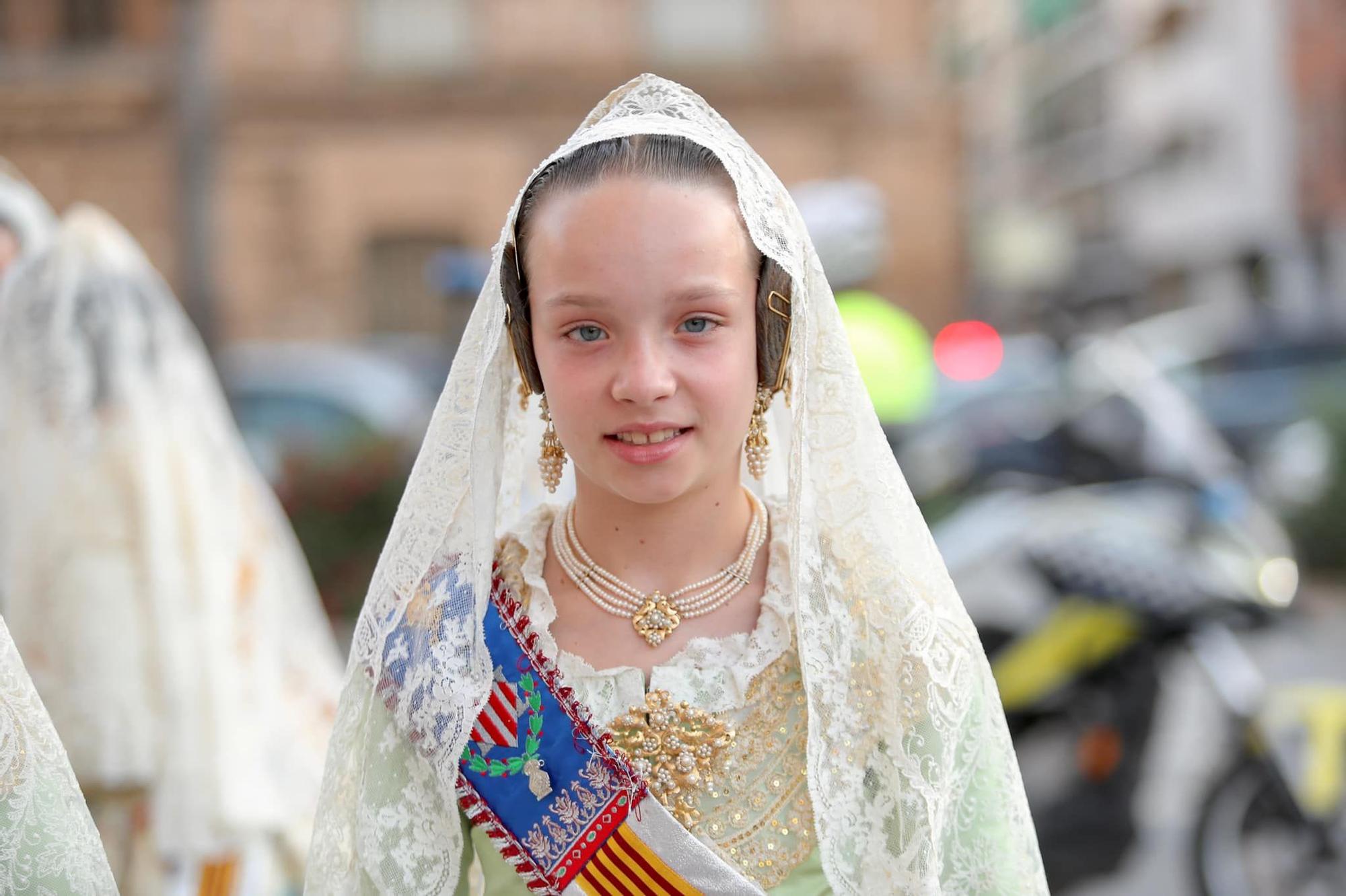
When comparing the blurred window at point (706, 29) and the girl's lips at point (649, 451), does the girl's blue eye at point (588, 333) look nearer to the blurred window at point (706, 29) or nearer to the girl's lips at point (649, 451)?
the girl's lips at point (649, 451)

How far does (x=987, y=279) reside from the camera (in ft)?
117

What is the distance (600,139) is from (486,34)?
52.5 ft

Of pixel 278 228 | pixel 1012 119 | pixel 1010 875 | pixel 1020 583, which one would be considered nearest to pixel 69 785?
pixel 1010 875

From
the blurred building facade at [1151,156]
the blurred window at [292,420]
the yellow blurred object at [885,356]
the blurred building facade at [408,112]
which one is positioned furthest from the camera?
the blurred building facade at [1151,156]

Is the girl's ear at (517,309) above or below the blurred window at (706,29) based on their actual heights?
below

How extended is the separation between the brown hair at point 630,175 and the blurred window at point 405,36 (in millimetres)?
15835

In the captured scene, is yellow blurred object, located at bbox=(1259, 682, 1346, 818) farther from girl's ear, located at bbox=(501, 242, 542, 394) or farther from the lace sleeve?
girl's ear, located at bbox=(501, 242, 542, 394)

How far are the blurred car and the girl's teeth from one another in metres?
6.64

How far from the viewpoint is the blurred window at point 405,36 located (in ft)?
55.1

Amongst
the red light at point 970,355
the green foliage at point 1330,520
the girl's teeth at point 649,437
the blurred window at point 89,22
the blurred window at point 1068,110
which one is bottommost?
the green foliage at point 1330,520

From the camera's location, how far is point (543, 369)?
174 cm

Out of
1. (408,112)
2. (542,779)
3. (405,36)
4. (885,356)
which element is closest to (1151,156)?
(405,36)

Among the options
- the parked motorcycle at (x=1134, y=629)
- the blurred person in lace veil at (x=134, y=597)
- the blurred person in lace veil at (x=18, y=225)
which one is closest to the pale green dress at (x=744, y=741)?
the blurred person in lace veil at (x=134, y=597)

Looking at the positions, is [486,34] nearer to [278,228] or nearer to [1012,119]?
[278,228]
